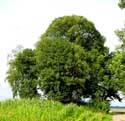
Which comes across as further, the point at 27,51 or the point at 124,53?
the point at 27,51

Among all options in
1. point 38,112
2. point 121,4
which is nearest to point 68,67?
point 121,4

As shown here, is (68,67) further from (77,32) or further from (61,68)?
(77,32)

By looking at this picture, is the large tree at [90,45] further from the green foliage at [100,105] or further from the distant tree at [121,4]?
Result: the distant tree at [121,4]

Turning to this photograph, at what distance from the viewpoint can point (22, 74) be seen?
206 ft

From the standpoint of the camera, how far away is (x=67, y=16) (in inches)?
2566

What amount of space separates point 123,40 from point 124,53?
37.1 inches

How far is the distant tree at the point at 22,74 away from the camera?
61406 millimetres

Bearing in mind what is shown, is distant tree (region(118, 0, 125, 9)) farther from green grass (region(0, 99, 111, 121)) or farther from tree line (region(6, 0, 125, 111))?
tree line (region(6, 0, 125, 111))

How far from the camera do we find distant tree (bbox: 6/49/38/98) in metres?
61.4

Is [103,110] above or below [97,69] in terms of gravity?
below

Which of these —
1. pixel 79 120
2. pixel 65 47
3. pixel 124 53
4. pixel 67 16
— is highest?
pixel 67 16

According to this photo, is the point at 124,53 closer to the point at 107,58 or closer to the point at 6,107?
the point at 6,107

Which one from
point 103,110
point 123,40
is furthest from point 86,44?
point 123,40

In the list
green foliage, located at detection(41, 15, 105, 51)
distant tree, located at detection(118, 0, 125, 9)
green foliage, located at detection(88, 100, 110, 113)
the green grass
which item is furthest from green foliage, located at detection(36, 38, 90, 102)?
distant tree, located at detection(118, 0, 125, 9)
